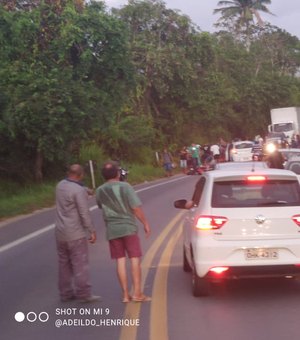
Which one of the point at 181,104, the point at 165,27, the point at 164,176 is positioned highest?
the point at 165,27

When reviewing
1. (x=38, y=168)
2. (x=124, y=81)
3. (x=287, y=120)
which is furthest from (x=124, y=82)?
(x=287, y=120)

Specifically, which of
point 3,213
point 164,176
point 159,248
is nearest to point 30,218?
point 3,213

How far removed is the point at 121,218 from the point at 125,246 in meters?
0.34

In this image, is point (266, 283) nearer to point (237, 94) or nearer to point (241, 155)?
point (241, 155)

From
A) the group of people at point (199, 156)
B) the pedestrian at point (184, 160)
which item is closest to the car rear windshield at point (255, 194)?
the group of people at point (199, 156)

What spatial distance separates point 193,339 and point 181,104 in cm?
4226

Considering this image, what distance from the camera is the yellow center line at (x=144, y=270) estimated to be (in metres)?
7.11

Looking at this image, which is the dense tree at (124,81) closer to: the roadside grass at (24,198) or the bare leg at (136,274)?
the roadside grass at (24,198)

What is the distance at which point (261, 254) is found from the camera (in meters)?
8.30

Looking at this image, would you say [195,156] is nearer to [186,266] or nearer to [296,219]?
Result: [186,266]

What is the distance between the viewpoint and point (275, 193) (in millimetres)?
8672

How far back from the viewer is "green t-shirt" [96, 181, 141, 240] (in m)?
8.34

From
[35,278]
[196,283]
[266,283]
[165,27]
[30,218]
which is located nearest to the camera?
[196,283]

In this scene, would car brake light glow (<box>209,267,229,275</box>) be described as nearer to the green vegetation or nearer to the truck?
the green vegetation
